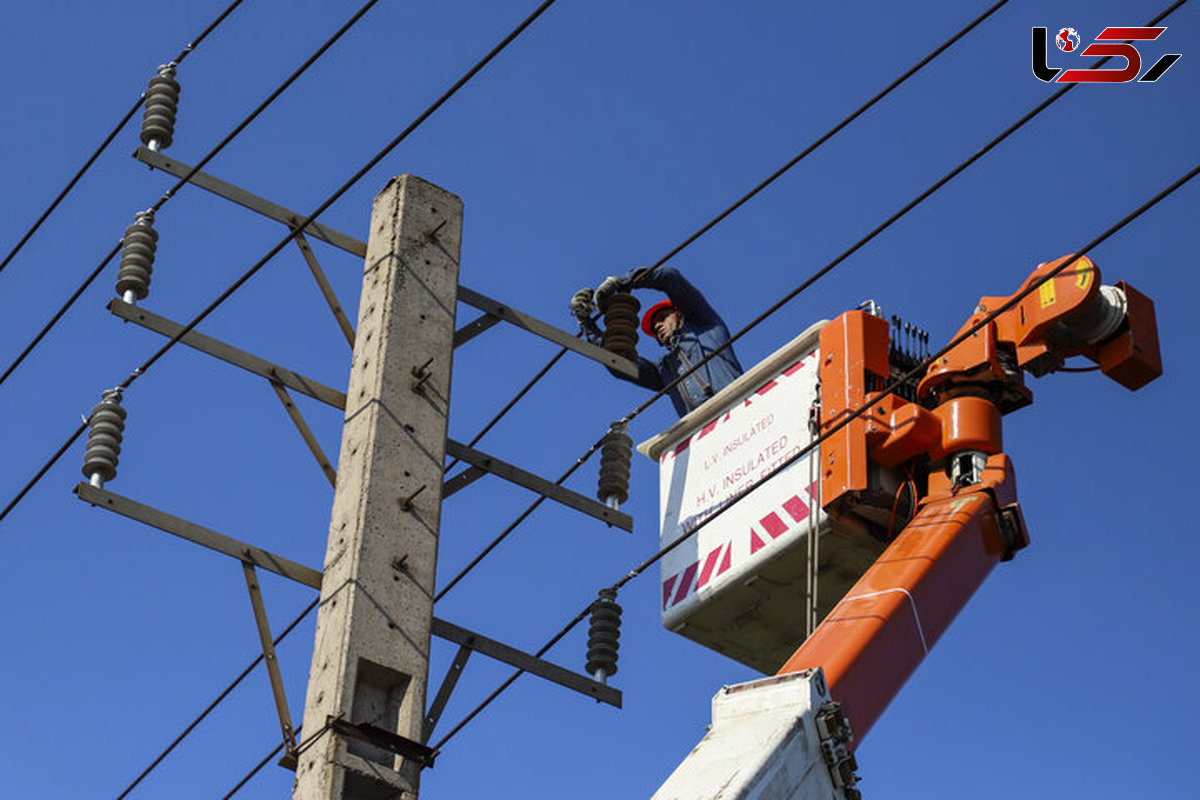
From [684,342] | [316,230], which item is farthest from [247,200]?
[684,342]

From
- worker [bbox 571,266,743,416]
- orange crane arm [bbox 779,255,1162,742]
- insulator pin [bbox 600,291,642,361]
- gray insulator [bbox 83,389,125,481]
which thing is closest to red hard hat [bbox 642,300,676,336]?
worker [bbox 571,266,743,416]

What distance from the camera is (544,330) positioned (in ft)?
32.7

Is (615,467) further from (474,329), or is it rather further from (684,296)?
(684,296)

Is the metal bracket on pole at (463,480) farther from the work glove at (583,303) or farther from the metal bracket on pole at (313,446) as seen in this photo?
the work glove at (583,303)

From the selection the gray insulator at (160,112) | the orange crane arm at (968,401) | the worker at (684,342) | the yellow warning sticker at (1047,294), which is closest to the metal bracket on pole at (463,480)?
the gray insulator at (160,112)

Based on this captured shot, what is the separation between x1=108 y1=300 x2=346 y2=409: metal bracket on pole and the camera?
9078 millimetres

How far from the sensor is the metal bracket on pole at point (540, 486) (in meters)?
9.30

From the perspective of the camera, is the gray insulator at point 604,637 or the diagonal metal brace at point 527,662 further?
the gray insulator at point 604,637

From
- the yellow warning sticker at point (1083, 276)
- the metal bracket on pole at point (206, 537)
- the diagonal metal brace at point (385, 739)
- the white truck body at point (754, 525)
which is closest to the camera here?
the diagonal metal brace at point (385, 739)

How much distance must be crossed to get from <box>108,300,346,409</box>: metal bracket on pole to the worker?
6917 mm

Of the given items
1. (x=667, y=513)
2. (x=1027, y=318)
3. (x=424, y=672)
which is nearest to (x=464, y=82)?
(x=424, y=672)

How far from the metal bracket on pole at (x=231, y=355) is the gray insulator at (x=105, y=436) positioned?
432mm

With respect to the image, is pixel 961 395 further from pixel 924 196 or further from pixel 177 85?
pixel 177 85

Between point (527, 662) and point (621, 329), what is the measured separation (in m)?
2.36
